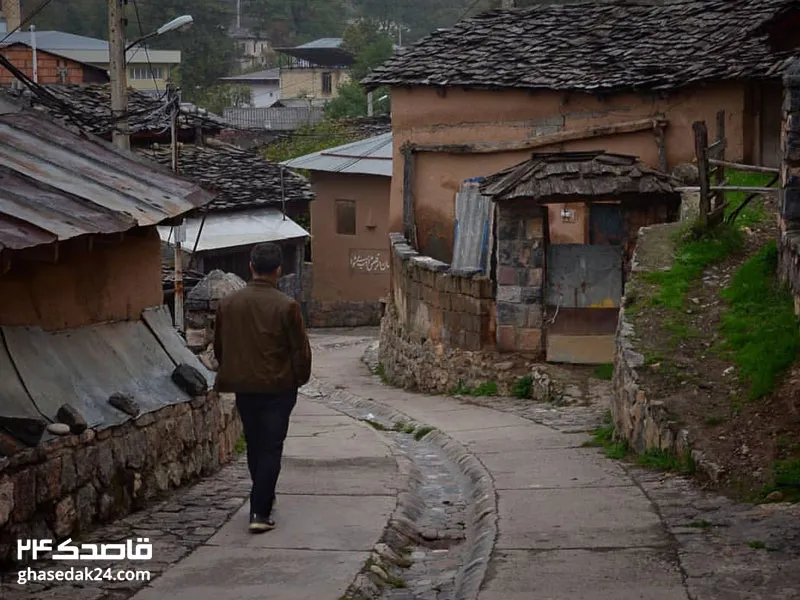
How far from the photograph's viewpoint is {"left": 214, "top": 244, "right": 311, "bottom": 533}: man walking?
7617mm

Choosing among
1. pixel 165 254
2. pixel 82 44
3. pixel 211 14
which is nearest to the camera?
pixel 165 254

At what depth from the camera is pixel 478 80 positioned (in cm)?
2080

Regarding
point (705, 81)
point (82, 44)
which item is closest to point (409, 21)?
point (82, 44)

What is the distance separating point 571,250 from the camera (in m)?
15.9

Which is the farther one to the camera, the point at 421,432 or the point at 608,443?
the point at 421,432

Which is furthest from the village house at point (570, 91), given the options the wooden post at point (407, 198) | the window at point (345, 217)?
the window at point (345, 217)

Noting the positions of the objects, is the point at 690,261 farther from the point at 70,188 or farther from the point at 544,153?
the point at 70,188

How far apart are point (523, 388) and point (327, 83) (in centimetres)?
4581

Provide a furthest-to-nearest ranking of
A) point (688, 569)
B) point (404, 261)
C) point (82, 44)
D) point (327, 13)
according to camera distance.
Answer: point (327, 13) → point (82, 44) → point (404, 261) → point (688, 569)

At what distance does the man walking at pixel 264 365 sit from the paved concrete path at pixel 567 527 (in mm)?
1428

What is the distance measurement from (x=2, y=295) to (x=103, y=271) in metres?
1.30

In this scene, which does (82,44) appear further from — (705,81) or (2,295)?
(2,295)

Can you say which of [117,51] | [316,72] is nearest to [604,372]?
[117,51]

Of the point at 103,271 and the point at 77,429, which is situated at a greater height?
the point at 103,271
